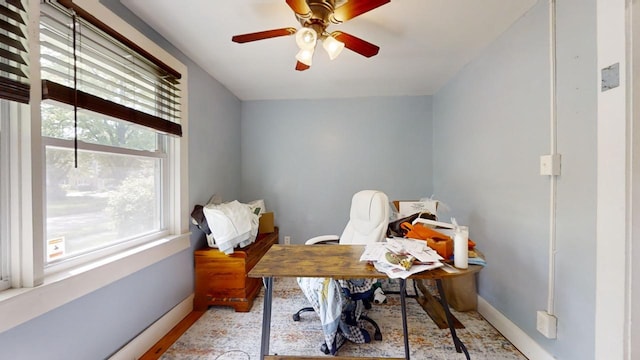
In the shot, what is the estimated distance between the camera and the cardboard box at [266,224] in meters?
3.19

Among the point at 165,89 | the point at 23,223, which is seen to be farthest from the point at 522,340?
the point at 165,89

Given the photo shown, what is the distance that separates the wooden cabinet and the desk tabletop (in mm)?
787

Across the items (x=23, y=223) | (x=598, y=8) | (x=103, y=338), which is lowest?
(x=103, y=338)

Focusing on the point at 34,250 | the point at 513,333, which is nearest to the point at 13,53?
the point at 34,250

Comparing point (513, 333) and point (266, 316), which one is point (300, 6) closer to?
point (266, 316)

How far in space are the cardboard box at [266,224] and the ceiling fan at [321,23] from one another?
2.09m

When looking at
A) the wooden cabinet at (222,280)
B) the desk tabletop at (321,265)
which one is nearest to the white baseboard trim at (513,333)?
the desk tabletop at (321,265)

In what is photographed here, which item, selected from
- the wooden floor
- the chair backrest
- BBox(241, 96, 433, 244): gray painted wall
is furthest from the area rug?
BBox(241, 96, 433, 244): gray painted wall

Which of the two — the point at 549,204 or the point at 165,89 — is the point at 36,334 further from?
the point at 549,204

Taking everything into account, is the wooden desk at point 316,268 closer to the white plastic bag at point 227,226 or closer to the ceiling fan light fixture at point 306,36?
the white plastic bag at point 227,226

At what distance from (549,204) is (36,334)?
2752 millimetres

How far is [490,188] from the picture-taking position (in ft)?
6.82

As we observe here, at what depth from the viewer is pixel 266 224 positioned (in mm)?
3229

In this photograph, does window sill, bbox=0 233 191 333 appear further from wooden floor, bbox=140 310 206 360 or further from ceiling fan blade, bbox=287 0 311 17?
ceiling fan blade, bbox=287 0 311 17
